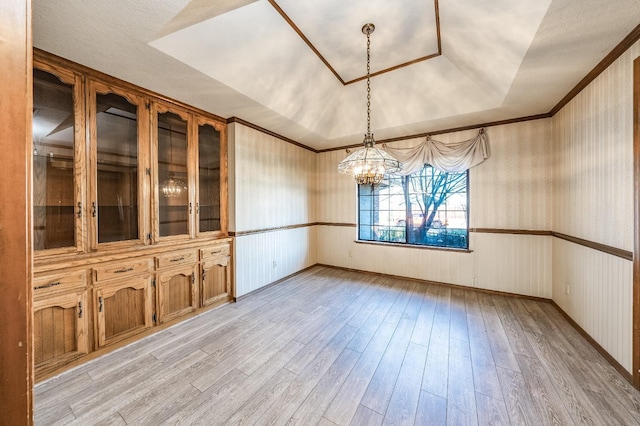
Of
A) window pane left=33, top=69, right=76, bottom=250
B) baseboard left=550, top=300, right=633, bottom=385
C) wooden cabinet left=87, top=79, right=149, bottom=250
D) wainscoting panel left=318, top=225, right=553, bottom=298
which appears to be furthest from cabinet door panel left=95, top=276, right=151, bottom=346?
baseboard left=550, top=300, right=633, bottom=385

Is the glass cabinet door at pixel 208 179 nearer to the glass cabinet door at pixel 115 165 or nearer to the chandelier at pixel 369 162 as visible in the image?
the glass cabinet door at pixel 115 165

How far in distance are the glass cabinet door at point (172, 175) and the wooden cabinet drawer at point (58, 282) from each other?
83 centimetres

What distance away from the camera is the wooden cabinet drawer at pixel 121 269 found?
230 cm

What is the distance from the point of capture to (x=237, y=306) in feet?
11.2

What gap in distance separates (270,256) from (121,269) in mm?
2126

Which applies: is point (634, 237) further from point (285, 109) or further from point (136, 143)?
point (136, 143)

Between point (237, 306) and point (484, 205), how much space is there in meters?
4.13

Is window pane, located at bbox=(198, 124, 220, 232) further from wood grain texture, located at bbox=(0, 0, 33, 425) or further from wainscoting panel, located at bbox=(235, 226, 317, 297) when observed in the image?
wood grain texture, located at bbox=(0, 0, 33, 425)

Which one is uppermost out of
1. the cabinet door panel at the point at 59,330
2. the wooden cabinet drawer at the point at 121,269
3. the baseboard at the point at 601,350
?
the wooden cabinet drawer at the point at 121,269

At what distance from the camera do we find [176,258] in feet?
9.59

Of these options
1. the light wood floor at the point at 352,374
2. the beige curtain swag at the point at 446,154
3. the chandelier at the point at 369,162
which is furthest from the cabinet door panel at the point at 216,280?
the beige curtain swag at the point at 446,154

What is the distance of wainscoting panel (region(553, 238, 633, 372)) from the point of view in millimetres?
1993

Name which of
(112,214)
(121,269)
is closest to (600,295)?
(121,269)

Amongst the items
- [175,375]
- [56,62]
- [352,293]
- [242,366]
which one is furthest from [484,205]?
[56,62]
